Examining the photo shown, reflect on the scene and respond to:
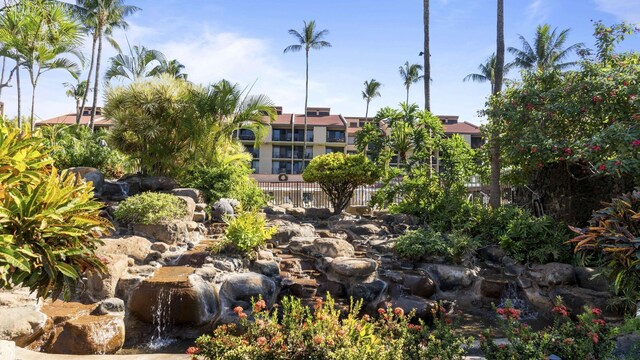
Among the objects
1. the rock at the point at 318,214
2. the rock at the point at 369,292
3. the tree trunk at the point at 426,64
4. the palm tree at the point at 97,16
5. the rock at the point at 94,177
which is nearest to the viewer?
the rock at the point at 369,292

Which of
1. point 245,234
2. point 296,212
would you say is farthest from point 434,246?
point 296,212

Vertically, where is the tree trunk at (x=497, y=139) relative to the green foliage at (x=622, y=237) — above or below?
above

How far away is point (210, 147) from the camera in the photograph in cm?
1658

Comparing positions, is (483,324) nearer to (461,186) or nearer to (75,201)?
(461,186)

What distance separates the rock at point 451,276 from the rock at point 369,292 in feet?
4.86

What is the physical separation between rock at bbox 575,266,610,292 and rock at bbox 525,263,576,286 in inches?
4.6

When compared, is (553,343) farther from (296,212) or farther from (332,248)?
(296,212)

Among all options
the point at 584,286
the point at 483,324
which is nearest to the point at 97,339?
the point at 483,324

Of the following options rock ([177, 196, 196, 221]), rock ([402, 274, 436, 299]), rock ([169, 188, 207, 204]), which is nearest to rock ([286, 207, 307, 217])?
rock ([169, 188, 207, 204])

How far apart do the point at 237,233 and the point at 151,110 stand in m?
8.00

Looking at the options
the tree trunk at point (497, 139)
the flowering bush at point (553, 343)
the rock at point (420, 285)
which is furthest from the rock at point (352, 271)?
the tree trunk at point (497, 139)

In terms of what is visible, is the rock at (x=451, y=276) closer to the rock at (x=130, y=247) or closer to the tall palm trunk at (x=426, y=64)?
the rock at (x=130, y=247)

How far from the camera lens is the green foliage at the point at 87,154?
1684 cm

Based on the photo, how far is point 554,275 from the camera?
32.3 feet
